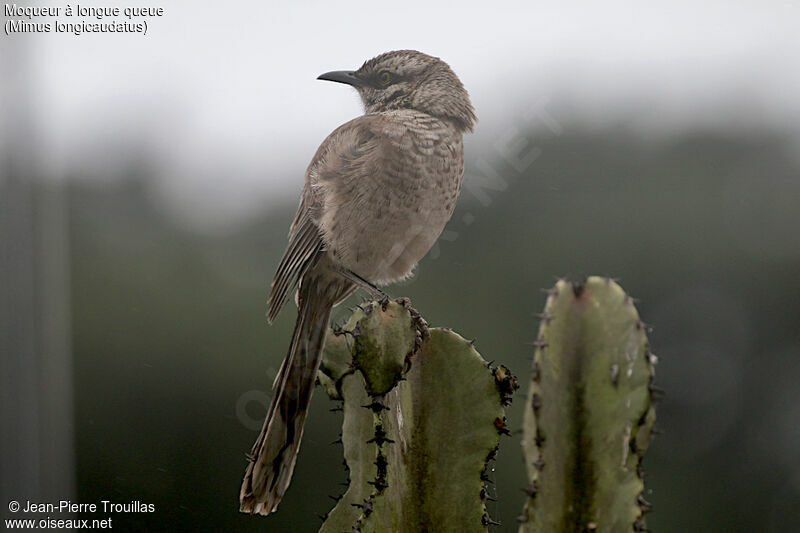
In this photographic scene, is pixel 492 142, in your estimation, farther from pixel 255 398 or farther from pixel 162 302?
pixel 162 302

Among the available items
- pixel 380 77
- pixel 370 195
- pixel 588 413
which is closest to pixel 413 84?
pixel 380 77

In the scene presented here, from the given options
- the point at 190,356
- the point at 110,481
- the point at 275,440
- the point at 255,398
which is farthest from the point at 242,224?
the point at 275,440

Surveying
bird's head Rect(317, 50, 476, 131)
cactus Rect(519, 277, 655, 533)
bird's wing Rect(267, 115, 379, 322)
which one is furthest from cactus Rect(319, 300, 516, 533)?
bird's head Rect(317, 50, 476, 131)

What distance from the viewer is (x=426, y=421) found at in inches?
48.9

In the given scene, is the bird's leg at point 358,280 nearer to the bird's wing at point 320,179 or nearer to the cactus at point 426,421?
the bird's wing at point 320,179

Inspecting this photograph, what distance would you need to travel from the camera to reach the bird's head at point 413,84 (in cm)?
A: 159

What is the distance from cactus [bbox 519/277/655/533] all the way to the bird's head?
677mm

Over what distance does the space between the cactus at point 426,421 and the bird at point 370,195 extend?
0.84 ft

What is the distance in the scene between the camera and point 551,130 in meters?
2.38

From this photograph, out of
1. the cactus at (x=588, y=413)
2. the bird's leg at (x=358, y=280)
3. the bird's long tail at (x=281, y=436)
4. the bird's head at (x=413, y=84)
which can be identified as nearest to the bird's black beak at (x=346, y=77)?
the bird's head at (x=413, y=84)

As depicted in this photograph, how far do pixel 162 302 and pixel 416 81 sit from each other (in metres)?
1.74

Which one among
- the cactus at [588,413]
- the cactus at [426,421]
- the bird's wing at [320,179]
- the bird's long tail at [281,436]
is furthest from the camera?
the bird's wing at [320,179]

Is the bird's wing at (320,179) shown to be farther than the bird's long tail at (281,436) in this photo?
Yes

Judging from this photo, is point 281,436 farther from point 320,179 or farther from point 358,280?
point 320,179
